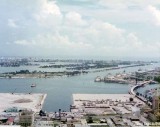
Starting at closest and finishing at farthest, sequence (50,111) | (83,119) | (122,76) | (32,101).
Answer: (83,119) < (50,111) < (32,101) < (122,76)

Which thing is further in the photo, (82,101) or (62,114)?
(82,101)

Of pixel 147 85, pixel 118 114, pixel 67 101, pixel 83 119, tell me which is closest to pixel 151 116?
pixel 118 114

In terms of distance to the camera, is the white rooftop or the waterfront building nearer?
the waterfront building

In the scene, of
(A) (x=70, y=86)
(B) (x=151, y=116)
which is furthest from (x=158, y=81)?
(B) (x=151, y=116)

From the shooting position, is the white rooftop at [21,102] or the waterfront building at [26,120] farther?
the white rooftop at [21,102]

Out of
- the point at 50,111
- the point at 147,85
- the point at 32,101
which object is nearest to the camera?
the point at 50,111

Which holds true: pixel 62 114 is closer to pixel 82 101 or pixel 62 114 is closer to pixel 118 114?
pixel 118 114

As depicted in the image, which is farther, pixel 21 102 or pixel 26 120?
pixel 21 102

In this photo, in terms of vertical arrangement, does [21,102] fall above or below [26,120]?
below

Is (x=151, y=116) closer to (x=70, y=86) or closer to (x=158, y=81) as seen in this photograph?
(x=70, y=86)
